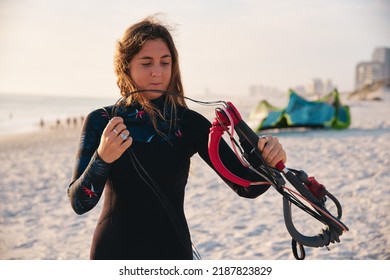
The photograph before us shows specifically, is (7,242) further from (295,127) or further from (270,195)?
(295,127)

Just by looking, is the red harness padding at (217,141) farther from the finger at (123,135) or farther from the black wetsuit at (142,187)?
the finger at (123,135)

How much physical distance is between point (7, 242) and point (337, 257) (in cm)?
243

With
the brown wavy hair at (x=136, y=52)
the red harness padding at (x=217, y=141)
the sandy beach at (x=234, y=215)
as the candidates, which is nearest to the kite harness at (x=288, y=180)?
the red harness padding at (x=217, y=141)

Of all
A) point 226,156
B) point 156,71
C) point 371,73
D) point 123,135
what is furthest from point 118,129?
point 371,73

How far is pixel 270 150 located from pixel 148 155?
370 millimetres

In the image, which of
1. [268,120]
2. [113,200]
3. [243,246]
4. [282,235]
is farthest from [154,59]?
[268,120]

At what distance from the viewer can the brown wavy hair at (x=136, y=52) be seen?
1.16 meters

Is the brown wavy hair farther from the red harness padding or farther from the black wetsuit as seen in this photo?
the red harness padding

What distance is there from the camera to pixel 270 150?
1.03m

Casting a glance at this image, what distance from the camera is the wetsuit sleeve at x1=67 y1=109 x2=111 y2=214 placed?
1006 millimetres

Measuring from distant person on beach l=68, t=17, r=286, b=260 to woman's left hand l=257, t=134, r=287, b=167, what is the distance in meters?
0.09

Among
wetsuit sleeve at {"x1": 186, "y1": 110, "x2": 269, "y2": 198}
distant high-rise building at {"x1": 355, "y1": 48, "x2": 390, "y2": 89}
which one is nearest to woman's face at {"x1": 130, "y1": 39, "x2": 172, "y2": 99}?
wetsuit sleeve at {"x1": 186, "y1": 110, "x2": 269, "y2": 198}

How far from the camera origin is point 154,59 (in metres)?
1.16

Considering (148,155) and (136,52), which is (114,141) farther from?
(136,52)
